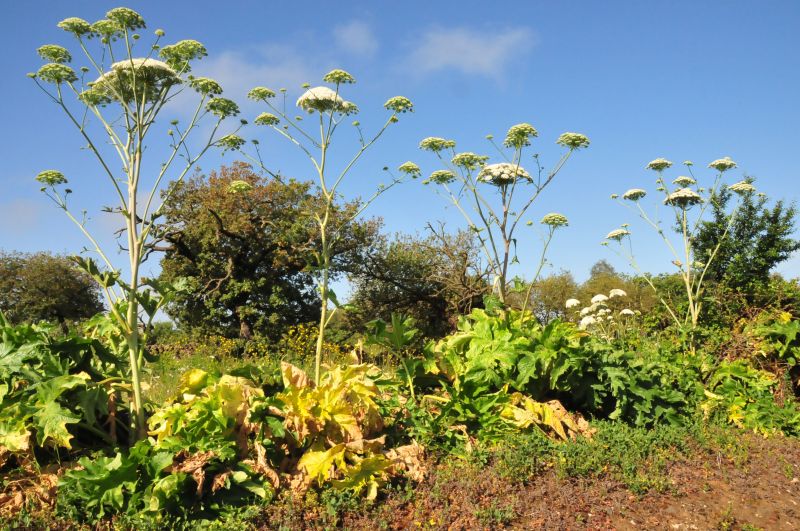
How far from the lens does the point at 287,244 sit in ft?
48.6

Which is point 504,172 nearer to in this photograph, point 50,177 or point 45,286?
point 50,177

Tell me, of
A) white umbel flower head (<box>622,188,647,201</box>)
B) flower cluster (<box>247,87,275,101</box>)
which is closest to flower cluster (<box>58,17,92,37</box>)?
flower cluster (<box>247,87,275,101</box>)

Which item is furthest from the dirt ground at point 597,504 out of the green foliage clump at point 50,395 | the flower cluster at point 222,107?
the flower cluster at point 222,107

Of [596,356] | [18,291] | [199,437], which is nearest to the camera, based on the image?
[199,437]

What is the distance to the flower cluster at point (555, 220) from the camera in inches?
277

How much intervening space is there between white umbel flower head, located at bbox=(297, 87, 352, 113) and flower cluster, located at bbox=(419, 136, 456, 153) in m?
2.55

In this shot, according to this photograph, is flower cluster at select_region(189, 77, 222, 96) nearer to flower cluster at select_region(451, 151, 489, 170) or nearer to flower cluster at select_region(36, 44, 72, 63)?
flower cluster at select_region(36, 44, 72, 63)

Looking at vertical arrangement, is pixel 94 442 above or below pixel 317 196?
below

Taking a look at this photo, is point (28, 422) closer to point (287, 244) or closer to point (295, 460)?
point (295, 460)

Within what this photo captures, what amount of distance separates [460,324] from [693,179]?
5692 millimetres

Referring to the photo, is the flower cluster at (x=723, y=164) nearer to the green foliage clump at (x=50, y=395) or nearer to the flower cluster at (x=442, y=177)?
the flower cluster at (x=442, y=177)

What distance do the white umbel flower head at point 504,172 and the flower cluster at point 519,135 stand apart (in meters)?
0.27

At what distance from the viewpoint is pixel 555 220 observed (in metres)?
7.05

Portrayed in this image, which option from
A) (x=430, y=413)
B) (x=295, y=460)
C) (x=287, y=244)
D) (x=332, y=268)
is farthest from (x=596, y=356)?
(x=332, y=268)
